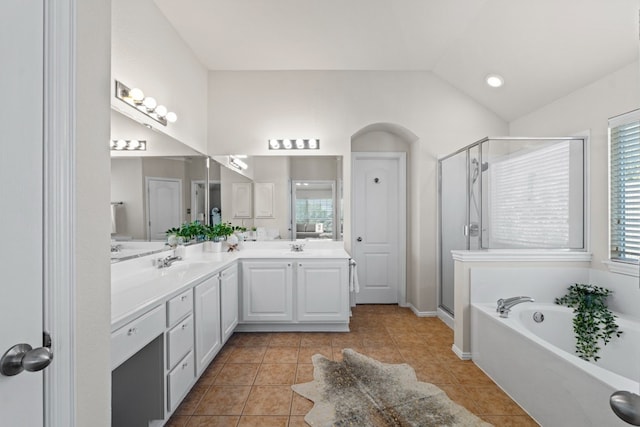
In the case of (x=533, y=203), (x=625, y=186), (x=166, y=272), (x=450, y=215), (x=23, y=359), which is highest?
(x=625, y=186)

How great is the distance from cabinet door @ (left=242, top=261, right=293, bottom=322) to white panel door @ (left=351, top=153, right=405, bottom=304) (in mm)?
1308

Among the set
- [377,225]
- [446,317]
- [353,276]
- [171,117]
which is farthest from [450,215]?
[171,117]

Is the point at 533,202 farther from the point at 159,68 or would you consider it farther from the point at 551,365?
the point at 159,68

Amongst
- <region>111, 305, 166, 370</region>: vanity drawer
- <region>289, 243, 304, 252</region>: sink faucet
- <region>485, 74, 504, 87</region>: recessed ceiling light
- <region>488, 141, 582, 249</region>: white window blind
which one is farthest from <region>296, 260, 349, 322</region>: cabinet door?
<region>485, 74, 504, 87</region>: recessed ceiling light

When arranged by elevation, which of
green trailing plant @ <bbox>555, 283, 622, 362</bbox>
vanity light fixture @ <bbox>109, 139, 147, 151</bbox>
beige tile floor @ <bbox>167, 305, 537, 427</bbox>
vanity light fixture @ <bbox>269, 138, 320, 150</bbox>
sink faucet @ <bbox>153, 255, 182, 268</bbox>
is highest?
vanity light fixture @ <bbox>269, 138, 320, 150</bbox>

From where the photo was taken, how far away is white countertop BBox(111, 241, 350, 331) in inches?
59.6

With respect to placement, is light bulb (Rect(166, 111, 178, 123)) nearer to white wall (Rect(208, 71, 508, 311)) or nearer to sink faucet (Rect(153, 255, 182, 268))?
white wall (Rect(208, 71, 508, 311))

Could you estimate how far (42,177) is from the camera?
72 centimetres

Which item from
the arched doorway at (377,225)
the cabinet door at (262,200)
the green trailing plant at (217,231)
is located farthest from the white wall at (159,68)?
the arched doorway at (377,225)

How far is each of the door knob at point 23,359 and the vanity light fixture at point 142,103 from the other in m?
1.95

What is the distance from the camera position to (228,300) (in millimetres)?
2770

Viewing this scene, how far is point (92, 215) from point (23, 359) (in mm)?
380

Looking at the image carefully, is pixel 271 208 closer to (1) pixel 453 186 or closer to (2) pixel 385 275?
(2) pixel 385 275

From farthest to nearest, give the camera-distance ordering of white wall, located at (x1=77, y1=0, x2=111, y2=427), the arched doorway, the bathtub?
the arched doorway < the bathtub < white wall, located at (x1=77, y1=0, x2=111, y2=427)
